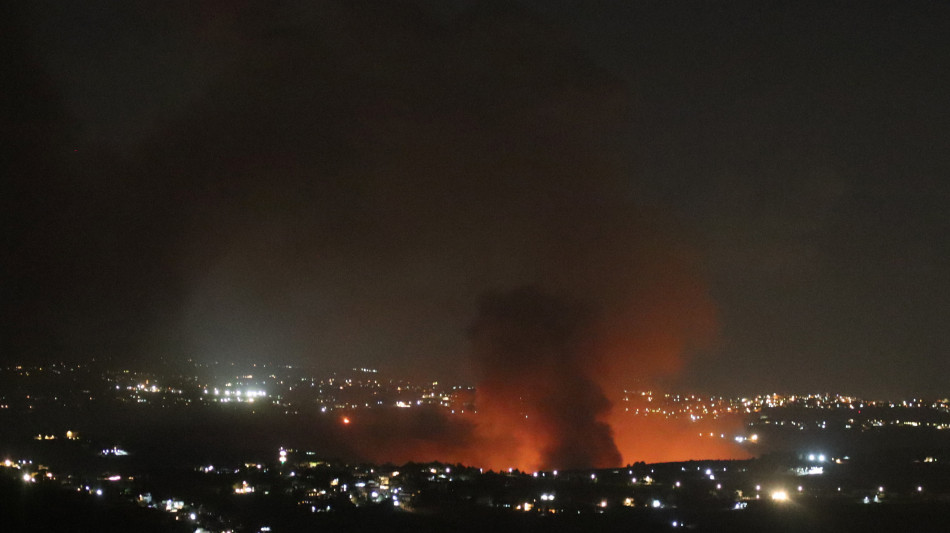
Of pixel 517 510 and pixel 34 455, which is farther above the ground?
pixel 34 455

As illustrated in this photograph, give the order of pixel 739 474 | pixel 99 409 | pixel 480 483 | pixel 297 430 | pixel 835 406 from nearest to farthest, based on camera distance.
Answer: pixel 480 483 < pixel 739 474 < pixel 99 409 < pixel 297 430 < pixel 835 406

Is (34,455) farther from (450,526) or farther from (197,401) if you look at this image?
(197,401)

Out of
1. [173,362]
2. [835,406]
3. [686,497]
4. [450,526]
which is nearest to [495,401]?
[686,497]

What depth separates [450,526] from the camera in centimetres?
2555

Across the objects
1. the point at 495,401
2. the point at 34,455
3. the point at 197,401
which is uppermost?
the point at 197,401

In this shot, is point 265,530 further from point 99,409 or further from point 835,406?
point 835,406

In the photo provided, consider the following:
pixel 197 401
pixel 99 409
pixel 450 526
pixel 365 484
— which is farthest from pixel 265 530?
pixel 197 401

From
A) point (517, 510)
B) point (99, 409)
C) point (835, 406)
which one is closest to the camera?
point (517, 510)

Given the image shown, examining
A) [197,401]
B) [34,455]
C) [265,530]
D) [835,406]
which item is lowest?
[265,530]

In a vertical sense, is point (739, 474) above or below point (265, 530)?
above

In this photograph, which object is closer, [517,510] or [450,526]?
[450,526]

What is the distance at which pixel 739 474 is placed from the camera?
33969mm

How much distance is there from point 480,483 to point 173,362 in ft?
139

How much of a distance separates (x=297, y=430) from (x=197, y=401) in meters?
10.4
